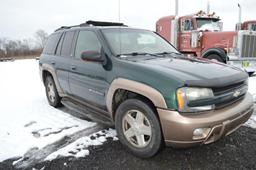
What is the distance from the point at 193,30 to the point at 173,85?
27.2 ft

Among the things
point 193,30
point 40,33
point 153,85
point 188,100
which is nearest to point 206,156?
point 188,100

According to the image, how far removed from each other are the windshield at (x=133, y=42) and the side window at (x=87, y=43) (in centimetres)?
21

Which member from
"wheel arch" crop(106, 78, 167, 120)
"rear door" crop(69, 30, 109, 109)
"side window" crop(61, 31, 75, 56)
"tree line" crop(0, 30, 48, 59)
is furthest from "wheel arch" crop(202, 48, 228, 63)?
"tree line" crop(0, 30, 48, 59)

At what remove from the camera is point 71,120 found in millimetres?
4664

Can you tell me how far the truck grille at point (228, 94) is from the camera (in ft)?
9.31

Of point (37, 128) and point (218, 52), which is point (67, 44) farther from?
point (218, 52)

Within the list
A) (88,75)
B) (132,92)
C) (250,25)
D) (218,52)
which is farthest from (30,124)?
(250,25)

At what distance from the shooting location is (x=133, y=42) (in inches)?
160

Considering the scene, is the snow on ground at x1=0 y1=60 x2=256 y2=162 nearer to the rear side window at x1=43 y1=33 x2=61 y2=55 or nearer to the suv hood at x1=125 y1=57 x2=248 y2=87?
the rear side window at x1=43 y1=33 x2=61 y2=55

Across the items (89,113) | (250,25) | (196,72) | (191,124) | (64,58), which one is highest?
(250,25)

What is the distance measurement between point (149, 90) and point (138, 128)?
0.61 meters

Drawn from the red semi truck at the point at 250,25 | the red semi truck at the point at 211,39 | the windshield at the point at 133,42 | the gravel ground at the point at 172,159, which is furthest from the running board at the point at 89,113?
the red semi truck at the point at 250,25

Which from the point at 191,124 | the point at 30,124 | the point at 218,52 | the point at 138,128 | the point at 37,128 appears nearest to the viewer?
the point at 191,124

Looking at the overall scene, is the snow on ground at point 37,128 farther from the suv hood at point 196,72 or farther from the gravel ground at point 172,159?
the suv hood at point 196,72
